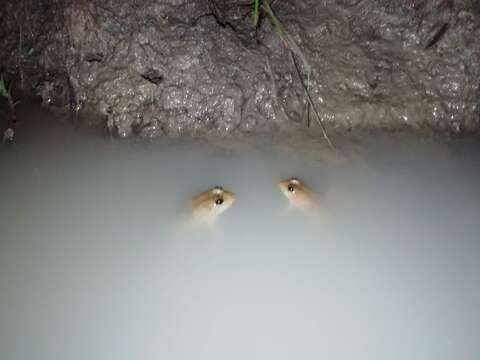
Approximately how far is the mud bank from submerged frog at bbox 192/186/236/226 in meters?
0.43

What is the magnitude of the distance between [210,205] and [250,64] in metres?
0.79

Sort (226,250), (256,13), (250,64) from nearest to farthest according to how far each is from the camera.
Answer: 1. (226,250)
2. (256,13)
3. (250,64)

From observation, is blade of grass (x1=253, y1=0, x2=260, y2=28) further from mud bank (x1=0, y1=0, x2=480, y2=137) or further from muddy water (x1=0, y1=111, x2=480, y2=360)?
muddy water (x1=0, y1=111, x2=480, y2=360)

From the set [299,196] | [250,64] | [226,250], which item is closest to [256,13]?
[250,64]

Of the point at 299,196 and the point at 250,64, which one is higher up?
the point at 250,64

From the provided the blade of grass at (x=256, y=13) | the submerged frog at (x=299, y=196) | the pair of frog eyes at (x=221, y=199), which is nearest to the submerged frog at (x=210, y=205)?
the pair of frog eyes at (x=221, y=199)

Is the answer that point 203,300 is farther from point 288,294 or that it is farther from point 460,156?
point 460,156

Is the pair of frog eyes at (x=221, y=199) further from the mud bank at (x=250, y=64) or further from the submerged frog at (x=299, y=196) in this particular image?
the mud bank at (x=250, y=64)

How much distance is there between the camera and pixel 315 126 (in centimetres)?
237

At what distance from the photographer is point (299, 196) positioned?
200 cm

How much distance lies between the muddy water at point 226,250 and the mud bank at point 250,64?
0.19 metres

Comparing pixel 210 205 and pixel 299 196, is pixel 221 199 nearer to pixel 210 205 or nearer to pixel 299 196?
pixel 210 205

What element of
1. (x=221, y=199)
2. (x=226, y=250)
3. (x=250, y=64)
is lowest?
(x=226, y=250)

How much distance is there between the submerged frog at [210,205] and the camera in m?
1.96
